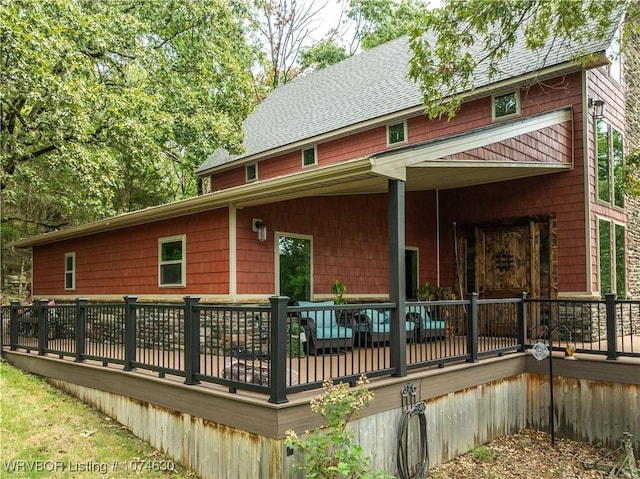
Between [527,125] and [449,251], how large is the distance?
3.57 m

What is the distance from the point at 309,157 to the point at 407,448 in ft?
31.4

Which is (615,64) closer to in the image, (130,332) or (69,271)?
(130,332)

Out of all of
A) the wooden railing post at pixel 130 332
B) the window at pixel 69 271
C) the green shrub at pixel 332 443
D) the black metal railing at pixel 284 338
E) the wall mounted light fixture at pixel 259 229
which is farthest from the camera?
the window at pixel 69 271

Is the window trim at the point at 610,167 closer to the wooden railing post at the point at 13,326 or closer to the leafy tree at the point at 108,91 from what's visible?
the leafy tree at the point at 108,91

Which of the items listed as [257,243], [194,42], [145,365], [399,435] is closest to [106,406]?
[145,365]

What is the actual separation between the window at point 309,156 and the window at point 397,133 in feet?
7.80

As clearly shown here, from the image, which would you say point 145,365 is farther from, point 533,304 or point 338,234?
point 533,304

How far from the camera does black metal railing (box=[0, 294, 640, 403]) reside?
190 inches

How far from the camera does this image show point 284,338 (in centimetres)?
460

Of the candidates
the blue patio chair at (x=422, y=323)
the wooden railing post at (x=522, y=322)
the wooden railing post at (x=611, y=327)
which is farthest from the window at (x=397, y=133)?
the wooden railing post at (x=611, y=327)

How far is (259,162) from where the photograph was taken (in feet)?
49.6

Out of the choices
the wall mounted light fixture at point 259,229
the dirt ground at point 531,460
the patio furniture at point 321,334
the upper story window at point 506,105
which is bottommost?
the dirt ground at point 531,460

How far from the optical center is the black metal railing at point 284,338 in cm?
483

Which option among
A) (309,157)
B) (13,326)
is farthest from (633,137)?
(13,326)
